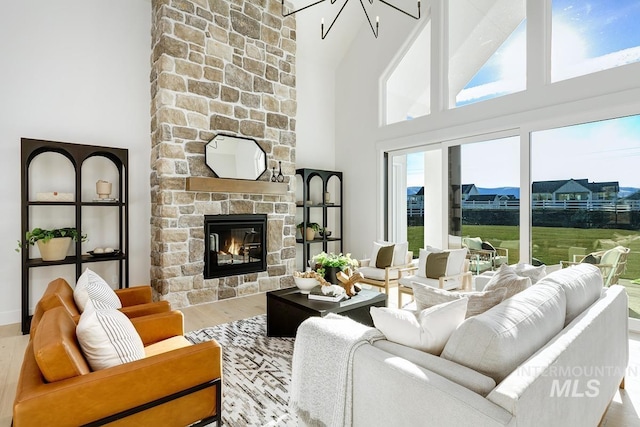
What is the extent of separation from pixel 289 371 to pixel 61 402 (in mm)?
1594

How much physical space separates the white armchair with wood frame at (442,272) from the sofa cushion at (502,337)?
2271 mm

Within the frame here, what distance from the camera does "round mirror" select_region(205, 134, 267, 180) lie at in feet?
15.3

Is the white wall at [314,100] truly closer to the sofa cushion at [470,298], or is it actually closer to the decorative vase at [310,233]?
the decorative vase at [310,233]

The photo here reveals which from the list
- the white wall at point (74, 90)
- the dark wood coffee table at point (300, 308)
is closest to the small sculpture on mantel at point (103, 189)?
the white wall at point (74, 90)

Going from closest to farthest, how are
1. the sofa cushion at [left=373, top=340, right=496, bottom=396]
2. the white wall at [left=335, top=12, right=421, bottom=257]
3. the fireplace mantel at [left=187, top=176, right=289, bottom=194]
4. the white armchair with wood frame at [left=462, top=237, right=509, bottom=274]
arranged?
the sofa cushion at [left=373, top=340, right=496, bottom=396] → the fireplace mantel at [left=187, top=176, right=289, bottom=194] → the white armchair with wood frame at [left=462, top=237, right=509, bottom=274] → the white wall at [left=335, top=12, right=421, bottom=257]

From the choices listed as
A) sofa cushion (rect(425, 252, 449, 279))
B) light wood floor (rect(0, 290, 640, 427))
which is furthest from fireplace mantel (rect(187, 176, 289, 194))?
sofa cushion (rect(425, 252, 449, 279))

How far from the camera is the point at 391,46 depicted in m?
5.68

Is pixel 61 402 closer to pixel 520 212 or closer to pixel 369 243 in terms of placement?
pixel 520 212

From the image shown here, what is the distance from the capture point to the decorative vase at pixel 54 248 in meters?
3.60

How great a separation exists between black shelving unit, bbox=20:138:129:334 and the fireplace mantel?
2.54 ft

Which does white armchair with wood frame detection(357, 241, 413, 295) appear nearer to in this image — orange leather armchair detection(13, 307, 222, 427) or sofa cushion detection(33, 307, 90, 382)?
orange leather armchair detection(13, 307, 222, 427)

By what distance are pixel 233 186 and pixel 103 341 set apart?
10.6 feet

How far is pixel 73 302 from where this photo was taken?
7.40 feet

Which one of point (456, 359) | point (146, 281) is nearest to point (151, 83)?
point (146, 281)
